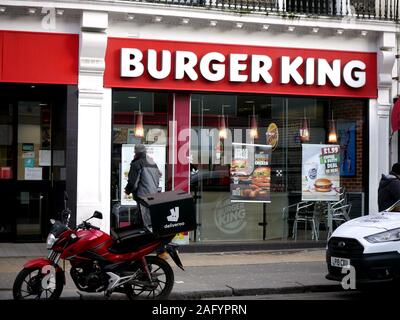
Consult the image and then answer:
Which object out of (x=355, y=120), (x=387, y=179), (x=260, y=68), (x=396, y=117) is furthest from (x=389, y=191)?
(x=260, y=68)

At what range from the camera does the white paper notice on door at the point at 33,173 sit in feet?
46.4

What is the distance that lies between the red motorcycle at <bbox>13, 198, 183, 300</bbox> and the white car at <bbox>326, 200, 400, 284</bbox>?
7.27 ft

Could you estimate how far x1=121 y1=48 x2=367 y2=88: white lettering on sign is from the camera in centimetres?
1303

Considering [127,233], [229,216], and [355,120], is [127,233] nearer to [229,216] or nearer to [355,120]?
[229,216]

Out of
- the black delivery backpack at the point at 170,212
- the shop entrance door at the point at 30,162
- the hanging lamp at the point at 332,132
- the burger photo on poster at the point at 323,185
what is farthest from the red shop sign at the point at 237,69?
the black delivery backpack at the point at 170,212

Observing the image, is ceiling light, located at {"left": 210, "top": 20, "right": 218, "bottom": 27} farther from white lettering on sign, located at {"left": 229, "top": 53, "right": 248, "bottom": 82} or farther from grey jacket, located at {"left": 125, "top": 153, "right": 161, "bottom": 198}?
grey jacket, located at {"left": 125, "top": 153, "right": 161, "bottom": 198}

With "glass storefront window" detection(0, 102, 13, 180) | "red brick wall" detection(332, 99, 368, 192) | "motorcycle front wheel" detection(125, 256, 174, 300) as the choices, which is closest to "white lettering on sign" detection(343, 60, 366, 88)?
"red brick wall" detection(332, 99, 368, 192)

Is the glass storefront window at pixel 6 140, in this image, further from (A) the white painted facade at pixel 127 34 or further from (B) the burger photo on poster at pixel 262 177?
(B) the burger photo on poster at pixel 262 177

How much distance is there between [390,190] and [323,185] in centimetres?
319

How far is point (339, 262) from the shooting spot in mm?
8914

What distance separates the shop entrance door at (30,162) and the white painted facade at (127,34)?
1.50 metres
